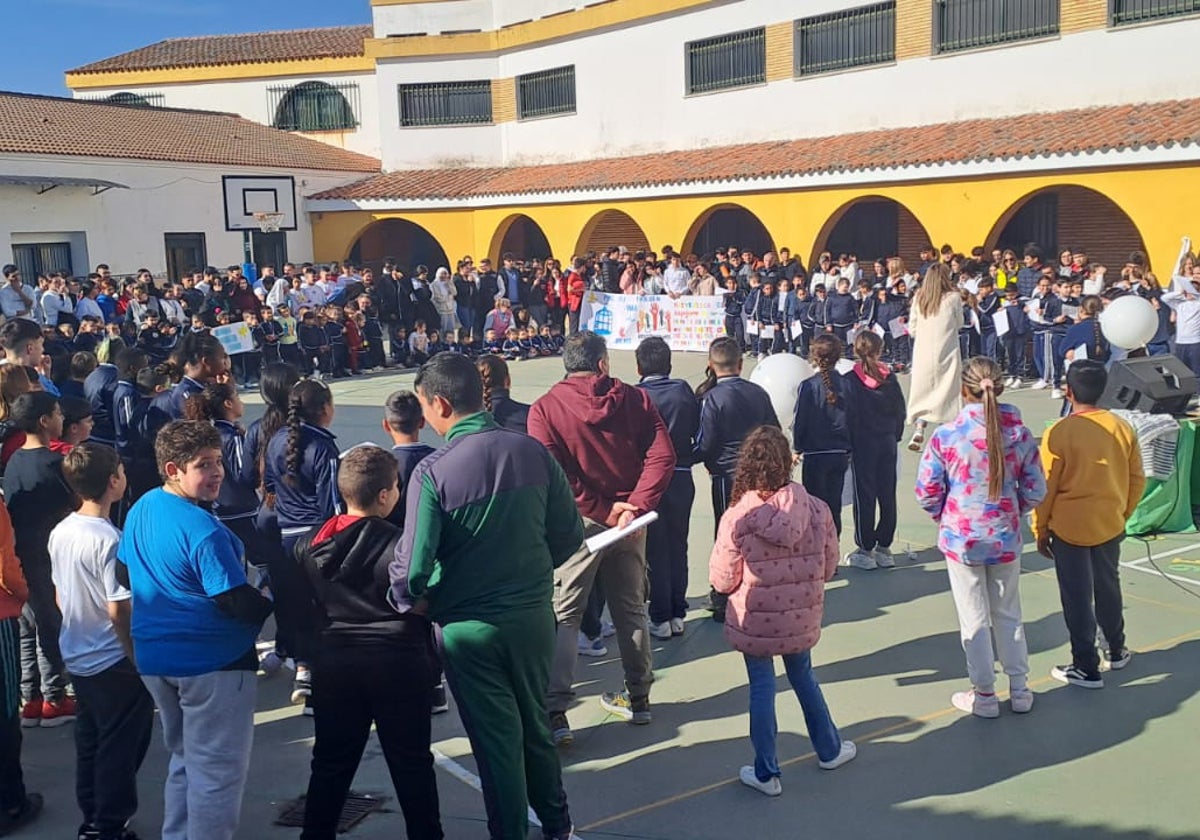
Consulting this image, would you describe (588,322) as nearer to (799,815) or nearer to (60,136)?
(60,136)

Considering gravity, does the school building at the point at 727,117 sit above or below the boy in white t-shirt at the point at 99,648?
above

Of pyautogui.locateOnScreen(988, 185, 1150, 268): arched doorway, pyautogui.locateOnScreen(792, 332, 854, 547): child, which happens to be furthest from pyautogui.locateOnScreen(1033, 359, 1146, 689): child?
pyautogui.locateOnScreen(988, 185, 1150, 268): arched doorway

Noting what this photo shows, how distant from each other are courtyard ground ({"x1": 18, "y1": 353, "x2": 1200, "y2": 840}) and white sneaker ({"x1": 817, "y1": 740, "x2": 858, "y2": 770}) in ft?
0.11

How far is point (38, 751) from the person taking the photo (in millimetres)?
5402

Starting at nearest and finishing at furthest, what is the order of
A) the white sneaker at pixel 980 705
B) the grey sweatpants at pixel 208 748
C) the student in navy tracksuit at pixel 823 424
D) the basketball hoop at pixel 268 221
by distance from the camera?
the grey sweatpants at pixel 208 748
the white sneaker at pixel 980 705
the student in navy tracksuit at pixel 823 424
the basketball hoop at pixel 268 221

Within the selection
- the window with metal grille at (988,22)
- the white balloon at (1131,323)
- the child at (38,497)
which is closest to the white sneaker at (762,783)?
the child at (38,497)

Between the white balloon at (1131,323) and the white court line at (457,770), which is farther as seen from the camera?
the white balloon at (1131,323)

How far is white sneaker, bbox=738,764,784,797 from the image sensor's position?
466 cm

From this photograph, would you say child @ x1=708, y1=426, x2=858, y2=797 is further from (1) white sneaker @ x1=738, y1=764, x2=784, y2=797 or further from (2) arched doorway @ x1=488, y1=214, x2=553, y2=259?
(2) arched doorway @ x1=488, y1=214, x2=553, y2=259

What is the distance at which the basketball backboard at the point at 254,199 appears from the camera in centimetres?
2600

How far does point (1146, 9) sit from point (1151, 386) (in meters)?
11.7

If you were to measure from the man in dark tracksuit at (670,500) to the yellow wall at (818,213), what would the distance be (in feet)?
41.2

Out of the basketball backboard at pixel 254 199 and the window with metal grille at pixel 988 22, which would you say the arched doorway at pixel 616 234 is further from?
the window with metal grille at pixel 988 22

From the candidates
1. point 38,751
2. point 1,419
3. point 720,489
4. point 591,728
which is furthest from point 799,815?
point 1,419
